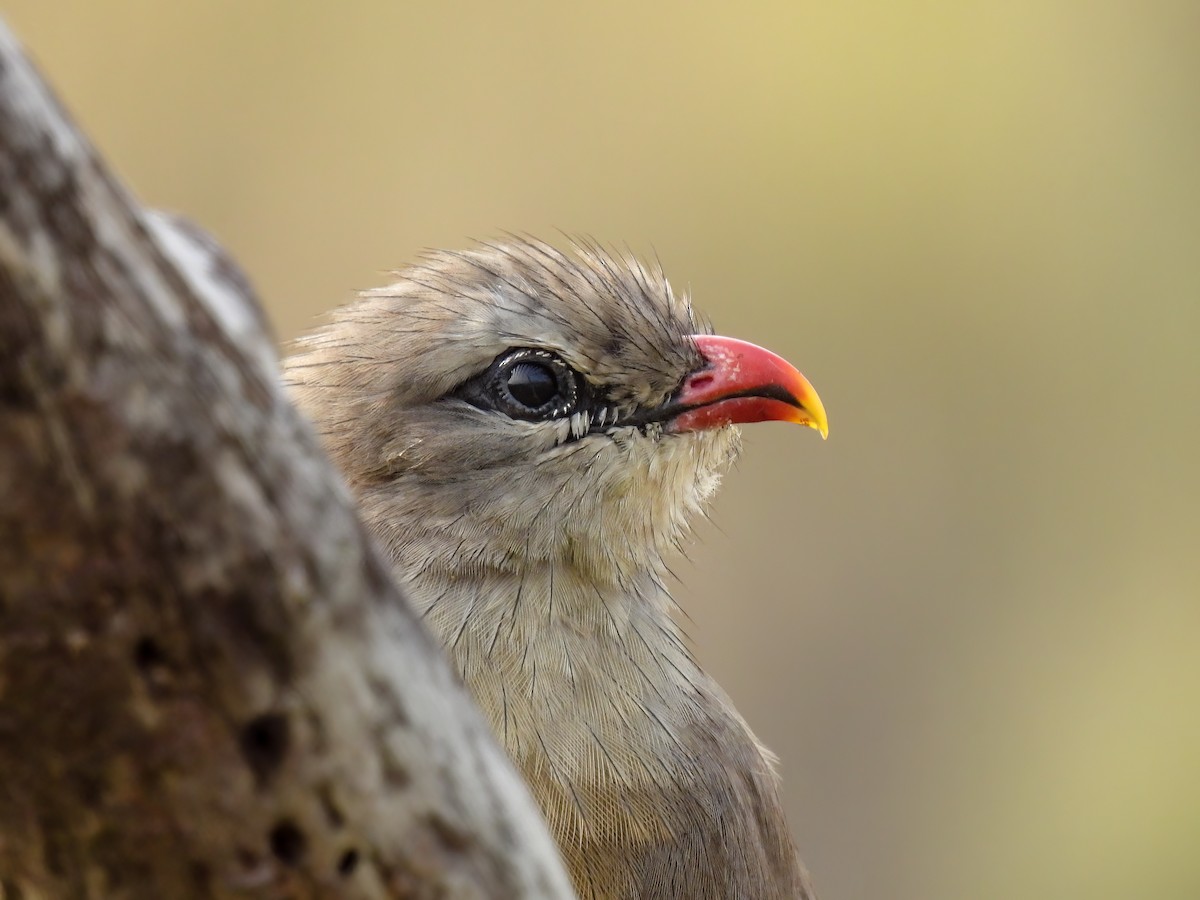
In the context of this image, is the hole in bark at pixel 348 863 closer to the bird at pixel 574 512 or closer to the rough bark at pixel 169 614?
the rough bark at pixel 169 614

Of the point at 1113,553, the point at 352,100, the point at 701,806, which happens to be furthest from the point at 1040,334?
the point at 701,806

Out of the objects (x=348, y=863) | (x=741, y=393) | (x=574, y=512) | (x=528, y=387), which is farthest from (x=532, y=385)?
(x=348, y=863)

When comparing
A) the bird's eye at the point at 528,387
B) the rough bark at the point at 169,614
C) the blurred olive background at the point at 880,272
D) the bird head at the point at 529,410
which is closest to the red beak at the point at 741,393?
the bird head at the point at 529,410

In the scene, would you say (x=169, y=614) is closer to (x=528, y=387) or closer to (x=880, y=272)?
(x=528, y=387)

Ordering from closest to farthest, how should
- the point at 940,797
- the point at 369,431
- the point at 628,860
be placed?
the point at 628,860, the point at 369,431, the point at 940,797

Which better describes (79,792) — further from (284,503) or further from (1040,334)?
(1040,334)

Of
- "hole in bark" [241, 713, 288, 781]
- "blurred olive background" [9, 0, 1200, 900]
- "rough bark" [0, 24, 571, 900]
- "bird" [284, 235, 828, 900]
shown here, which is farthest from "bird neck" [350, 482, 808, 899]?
"blurred olive background" [9, 0, 1200, 900]

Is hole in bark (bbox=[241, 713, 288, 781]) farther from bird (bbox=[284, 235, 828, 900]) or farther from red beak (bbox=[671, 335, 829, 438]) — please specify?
red beak (bbox=[671, 335, 829, 438])
